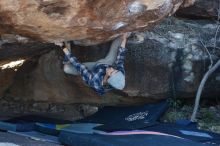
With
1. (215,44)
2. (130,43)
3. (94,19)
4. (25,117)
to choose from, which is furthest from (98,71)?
(215,44)

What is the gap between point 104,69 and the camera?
132 inches

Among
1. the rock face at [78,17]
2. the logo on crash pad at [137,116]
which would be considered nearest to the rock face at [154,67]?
the logo on crash pad at [137,116]

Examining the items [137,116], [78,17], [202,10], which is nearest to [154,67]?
[137,116]

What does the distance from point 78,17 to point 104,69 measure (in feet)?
1.75

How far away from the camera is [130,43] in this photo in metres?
4.02

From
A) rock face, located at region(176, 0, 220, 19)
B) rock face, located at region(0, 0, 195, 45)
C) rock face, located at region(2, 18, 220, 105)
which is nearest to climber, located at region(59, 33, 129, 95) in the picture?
rock face, located at region(0, 0, 195, 45)

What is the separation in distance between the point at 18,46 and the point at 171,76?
1372mm

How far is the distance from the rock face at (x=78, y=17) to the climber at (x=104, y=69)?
5.6 inches

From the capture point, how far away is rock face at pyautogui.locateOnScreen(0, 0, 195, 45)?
2809 millimetres

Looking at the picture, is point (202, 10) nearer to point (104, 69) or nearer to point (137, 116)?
point (137, 116)

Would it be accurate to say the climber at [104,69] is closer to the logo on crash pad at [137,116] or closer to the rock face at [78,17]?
the rock face at [78,17]

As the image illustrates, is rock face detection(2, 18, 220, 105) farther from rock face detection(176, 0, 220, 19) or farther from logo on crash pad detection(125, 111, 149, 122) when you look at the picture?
logo on crash pad detection(125, 111, 149, 122)

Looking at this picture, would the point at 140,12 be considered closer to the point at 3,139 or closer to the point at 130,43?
the point at 130,43

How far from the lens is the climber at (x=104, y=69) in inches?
132
